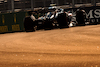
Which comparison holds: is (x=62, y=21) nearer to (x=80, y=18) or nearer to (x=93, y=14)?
(x=80, y=18)

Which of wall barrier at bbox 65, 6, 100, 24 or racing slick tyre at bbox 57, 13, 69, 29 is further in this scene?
wall barrier at bbox 65, 6, 100, 24

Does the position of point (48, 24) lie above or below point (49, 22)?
below

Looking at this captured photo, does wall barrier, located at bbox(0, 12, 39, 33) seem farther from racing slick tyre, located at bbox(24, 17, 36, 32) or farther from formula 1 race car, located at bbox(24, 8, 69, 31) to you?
formula 1 race car, located at bbox(24, 8, 69, 31)

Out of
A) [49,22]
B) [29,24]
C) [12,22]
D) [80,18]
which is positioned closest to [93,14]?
[80,18]

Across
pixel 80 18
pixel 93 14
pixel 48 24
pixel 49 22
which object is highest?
pixel 93 14

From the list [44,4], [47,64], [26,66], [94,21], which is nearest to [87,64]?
[47,64]

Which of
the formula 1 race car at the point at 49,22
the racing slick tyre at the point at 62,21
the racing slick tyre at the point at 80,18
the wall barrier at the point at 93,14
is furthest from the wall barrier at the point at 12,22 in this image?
the wall barrier at the point at 93,14

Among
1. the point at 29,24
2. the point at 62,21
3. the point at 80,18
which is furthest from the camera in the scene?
the point at 80,18

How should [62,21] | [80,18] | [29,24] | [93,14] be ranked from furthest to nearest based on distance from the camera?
[93,14], [80,18], [62,21], [29,24]

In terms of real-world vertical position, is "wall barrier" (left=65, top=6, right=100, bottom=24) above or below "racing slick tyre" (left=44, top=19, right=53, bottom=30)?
above

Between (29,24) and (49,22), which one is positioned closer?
(29,24)

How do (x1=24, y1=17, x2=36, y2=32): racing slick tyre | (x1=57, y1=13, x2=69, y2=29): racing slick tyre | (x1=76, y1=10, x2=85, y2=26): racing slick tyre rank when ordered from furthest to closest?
(x1=76, y1=10, x2=85, y2=26): racing slick tyre → (x1=57, y1=13, x2=69, y2=29): racing slick tyre → (x1=24, y1=17, x2=36, y2=32): racing slick tyre

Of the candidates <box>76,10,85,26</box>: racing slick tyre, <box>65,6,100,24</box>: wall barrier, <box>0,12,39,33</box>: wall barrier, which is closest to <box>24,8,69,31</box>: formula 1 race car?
<box>76,10,85,26</box>: racing slick tyre

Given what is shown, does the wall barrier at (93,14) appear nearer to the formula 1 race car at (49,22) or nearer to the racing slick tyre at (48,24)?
the formula 1 race car at (49,22)
